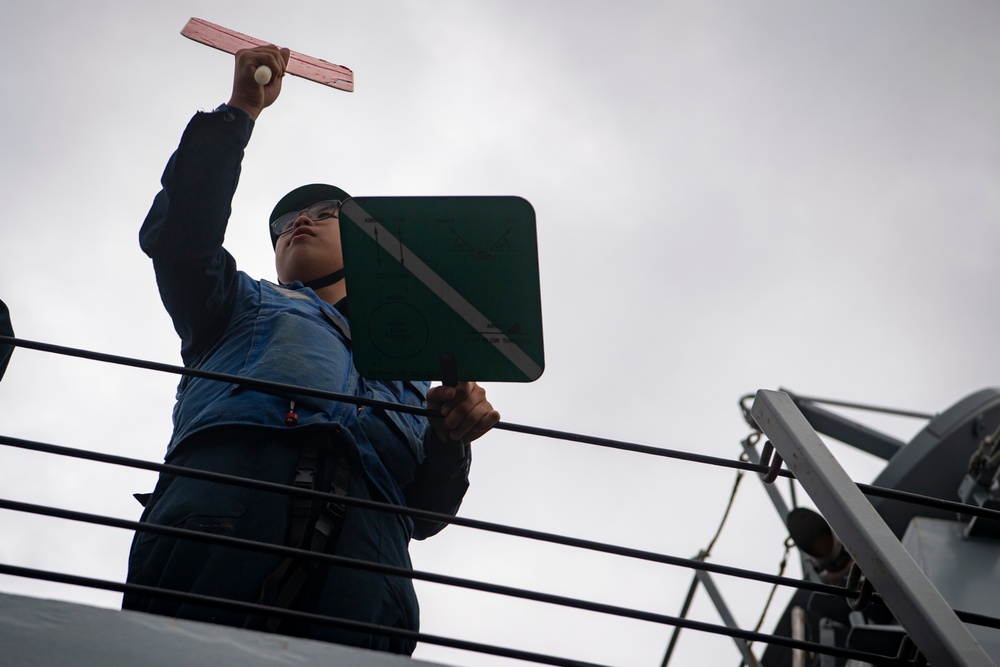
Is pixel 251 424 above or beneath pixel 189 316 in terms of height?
beneath

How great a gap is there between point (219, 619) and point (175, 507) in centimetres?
27

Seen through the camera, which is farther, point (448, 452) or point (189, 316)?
point (189, 316)

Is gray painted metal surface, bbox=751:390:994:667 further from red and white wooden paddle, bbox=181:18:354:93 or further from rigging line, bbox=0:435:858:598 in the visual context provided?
red and white wooden paddle, bbox=181:18:354:93

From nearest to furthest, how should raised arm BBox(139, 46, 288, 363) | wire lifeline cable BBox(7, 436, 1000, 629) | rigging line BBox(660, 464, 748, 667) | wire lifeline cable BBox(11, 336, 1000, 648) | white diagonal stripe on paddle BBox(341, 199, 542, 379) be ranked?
wire lifeline cable BBox(7, 436, 1000, 629)
white diagonal stripe on paddle BBox(341, 199, 542, 379)
wire lifeline cable BBox(11, 336, 1000, 648)
raised arm BBox(139, 46, 288, 363)
rigging line BBox(660, 464, 748, 667)

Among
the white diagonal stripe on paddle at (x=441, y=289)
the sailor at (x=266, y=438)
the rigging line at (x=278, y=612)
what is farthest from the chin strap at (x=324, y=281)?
the rigging line at (x=278, y=612)

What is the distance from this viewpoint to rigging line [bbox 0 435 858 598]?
1.91m

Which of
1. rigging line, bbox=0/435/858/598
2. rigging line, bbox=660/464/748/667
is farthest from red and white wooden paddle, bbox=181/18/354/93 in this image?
rigging line, bbox=660/464/748/667

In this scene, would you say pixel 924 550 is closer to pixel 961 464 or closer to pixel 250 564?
pixel 961 464

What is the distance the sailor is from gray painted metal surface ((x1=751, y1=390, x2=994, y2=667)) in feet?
2.15

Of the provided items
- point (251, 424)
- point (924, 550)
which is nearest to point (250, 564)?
point (251, 424)

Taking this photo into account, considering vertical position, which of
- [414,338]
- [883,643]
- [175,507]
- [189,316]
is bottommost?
[175,507]

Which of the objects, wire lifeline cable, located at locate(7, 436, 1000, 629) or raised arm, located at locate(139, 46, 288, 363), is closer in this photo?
wire lifeline cable, located at locate(7, 436, 1000, 629)

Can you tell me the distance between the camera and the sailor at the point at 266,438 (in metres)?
2.13

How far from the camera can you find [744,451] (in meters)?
5.71
